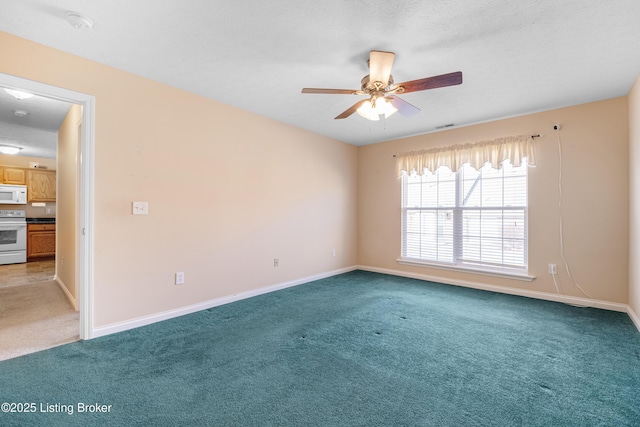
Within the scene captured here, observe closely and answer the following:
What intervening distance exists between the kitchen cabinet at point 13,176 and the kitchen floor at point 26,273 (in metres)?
1.90

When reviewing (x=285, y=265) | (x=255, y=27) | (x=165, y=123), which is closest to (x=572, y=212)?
(x=285, y=265)

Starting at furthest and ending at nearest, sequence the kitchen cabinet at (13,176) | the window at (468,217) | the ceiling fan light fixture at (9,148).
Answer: the kitchen cabinet at (13,176)
the ceiling fan light fixture at (9,148)
the window at (468,217)

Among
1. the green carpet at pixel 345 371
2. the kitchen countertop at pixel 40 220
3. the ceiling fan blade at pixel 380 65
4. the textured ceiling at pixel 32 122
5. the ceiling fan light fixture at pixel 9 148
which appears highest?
the textured ceiling at pixel 32 122

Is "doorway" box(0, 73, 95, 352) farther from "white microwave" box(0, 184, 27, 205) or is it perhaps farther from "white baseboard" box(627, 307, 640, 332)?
"white microwave" box(0, 184, 27, 205)

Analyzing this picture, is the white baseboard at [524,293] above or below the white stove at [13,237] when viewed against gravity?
below

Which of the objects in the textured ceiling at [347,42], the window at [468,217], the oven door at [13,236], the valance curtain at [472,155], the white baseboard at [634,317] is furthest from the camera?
the oven door at [13,236]

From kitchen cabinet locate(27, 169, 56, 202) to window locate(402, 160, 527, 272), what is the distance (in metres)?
8.26

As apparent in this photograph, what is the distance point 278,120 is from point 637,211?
419 centimetres

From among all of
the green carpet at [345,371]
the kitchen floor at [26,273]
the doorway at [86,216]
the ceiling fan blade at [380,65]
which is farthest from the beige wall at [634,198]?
the kitchen floor at [26,273]

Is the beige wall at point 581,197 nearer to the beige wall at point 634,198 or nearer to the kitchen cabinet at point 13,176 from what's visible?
the beige wall at point 634,198

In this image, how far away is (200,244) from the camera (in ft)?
10.8

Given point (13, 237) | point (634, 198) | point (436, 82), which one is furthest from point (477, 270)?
point (13, 237)

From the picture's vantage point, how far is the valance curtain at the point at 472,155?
3818 millimetres

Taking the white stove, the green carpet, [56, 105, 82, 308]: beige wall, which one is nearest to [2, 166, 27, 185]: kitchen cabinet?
the white stove
